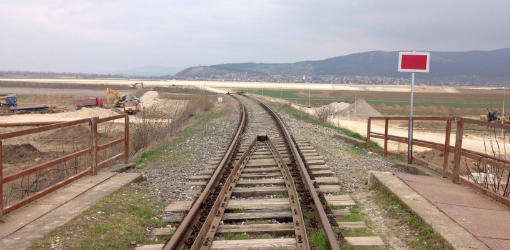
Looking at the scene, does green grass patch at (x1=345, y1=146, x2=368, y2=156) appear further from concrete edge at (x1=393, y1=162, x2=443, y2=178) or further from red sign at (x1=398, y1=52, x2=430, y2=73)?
red sign at (x1=398, y1=52, x2=430, y2=73)

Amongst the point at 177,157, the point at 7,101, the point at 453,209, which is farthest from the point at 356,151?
the point at 7,101

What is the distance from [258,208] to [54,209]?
2.86 m

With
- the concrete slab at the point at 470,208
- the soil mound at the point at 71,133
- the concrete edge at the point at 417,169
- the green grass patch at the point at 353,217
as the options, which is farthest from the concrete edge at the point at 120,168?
the soil mound at the point at 71,133

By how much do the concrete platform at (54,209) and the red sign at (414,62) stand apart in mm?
6447

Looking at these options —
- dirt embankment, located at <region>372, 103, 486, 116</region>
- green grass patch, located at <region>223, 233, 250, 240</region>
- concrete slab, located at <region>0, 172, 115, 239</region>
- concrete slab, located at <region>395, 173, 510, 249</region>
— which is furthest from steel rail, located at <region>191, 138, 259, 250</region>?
dirt embankment, located at <region>372, 103, 486, 116</region>

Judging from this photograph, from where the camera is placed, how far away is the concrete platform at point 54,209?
4.75 meters

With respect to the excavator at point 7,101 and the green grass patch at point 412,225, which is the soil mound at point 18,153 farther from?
the excavator at point 7,101

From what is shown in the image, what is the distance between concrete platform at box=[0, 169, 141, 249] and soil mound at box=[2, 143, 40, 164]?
13.7 m

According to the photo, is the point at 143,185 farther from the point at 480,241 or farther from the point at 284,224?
the point at 480,241

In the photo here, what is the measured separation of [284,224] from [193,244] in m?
1.33

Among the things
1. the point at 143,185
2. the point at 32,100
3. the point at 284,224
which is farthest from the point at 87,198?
the point at 32,100

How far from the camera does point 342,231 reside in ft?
17.1

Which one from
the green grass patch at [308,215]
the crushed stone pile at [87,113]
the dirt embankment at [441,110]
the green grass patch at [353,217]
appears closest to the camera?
the green grass patch at [308,215]

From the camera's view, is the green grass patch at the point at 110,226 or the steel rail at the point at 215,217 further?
the green grass patch at the point at 110,226
